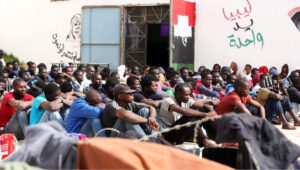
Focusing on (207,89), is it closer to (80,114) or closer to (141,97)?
(141,97)

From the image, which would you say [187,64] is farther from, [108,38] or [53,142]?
[53,142]

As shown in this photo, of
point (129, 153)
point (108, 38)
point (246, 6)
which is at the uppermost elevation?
point (246, 6)

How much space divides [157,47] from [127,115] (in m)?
11.1

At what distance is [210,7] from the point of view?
A: 1211cm

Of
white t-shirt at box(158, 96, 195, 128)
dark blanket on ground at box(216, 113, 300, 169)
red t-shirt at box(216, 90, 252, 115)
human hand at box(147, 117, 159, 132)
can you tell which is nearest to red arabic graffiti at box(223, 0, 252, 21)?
red t-shirt at box(216, 90, 252, 115)

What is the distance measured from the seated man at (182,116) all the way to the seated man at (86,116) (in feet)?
2.54

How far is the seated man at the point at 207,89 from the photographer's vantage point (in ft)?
23.8

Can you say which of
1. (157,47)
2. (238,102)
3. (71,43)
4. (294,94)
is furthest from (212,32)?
(238,102)

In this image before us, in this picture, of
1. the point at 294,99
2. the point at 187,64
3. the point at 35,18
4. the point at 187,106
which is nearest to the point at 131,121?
the point at 187,106

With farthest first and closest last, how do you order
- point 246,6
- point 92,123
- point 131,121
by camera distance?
1. point 246,6
2. point 92,123
3. point 131,121

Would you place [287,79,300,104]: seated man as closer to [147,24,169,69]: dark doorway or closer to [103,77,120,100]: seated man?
[103,77,120,100]: seated man

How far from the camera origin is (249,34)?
11.5 m

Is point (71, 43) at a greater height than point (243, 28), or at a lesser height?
lesser

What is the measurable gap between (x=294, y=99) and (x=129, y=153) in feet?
22.5
